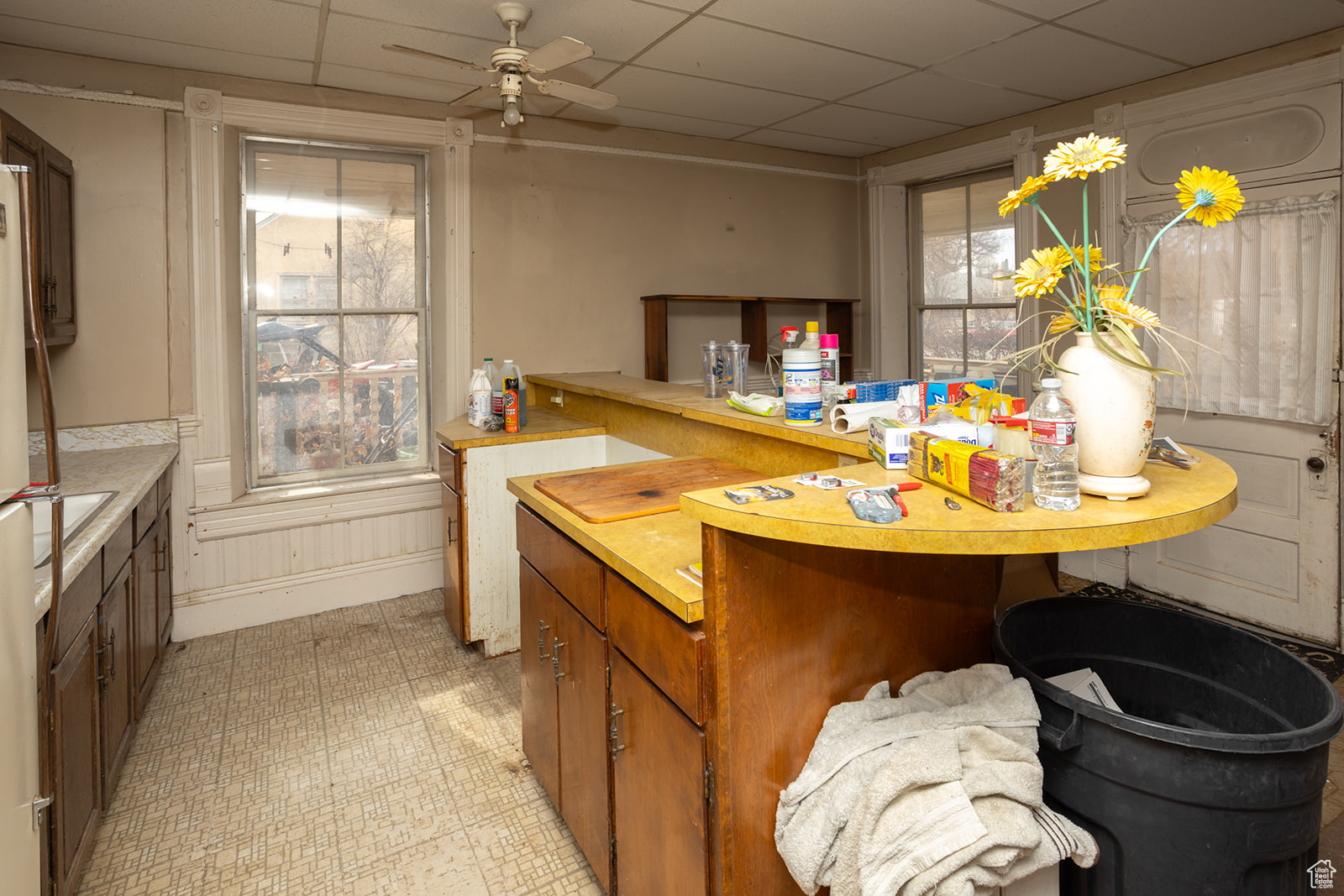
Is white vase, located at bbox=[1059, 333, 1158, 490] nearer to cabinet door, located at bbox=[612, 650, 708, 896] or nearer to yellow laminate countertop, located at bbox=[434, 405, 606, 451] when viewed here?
cabinet door, located at bbox=[612, 650, 708, 896]

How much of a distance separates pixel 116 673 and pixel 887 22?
3466mm

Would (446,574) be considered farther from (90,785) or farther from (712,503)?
(712,503)

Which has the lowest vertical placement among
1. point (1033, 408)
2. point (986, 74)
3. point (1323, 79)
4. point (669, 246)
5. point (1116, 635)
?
point (1116, 635)

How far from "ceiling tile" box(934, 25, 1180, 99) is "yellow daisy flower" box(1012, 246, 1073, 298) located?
2.23 metres

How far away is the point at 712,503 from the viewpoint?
1202mm

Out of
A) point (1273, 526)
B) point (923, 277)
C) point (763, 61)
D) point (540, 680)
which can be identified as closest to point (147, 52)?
point (763, 61)

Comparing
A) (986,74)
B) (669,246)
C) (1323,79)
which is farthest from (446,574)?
(1323,79)

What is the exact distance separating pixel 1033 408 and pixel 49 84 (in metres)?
3.83

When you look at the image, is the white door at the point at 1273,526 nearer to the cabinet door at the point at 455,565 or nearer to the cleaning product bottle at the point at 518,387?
the cleaning product bottle at the point at 518,387

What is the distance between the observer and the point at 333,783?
88.0 inches

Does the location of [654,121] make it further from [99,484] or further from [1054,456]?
[1054,456]

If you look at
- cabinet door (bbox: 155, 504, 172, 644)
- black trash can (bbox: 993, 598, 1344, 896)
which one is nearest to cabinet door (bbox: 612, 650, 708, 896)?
black trash can (bbox: 993, 598, 1344, 896)

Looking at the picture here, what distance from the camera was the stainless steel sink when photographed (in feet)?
5.56

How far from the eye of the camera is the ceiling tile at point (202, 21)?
99.9 inches
